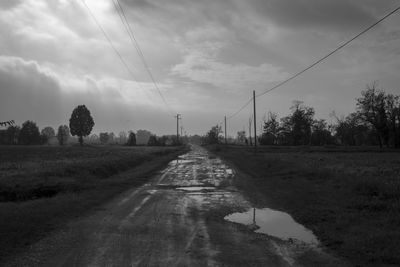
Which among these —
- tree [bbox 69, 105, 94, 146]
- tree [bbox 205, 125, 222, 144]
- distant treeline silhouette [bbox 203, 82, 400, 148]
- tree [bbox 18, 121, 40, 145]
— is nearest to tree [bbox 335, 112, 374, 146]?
distant treeline silhouette [bbox 203, 82, 400, 148]

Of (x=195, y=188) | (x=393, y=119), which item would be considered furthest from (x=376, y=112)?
(x=195, y=188)

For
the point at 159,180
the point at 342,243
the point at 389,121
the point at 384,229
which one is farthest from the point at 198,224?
the point at 389,121

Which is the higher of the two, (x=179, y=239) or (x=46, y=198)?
(x=46, y=198)

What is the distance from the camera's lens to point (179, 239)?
29.5 feet

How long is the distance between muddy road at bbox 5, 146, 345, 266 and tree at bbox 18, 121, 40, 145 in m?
128

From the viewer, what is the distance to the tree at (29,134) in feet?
428

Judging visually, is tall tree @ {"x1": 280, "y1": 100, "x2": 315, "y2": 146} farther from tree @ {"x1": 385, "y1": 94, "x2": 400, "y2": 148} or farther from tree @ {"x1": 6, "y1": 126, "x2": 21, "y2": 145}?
tree @ {"x1": 6, "y1": 126, "x2": 21, "y2": 145}

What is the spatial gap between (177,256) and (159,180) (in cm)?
1619

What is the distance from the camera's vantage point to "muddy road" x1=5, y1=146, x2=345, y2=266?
7355mm

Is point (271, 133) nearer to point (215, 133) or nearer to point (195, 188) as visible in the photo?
point (215, 133)

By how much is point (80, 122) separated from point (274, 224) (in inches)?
4811

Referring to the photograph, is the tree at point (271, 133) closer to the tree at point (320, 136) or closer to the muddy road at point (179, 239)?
the tree at point (320, 136)

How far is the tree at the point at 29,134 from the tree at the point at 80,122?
1646 cm

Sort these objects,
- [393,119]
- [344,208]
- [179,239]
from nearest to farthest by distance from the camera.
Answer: [179,239], [344,208], [393,119]
